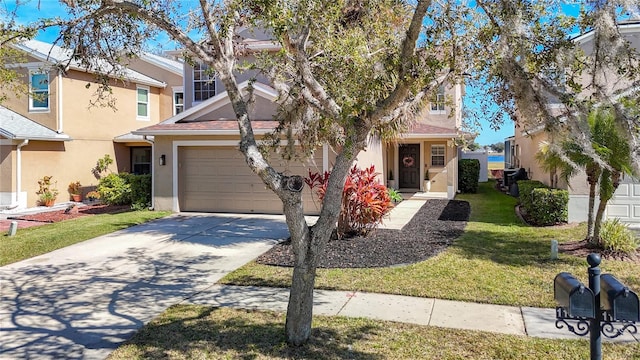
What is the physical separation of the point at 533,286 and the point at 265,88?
10.8 m

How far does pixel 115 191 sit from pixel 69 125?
4.23 m

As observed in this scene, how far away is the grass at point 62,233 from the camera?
10195 millimetres

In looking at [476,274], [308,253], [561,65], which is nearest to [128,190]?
[476,274]

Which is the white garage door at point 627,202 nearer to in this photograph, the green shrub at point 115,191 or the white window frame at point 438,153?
the white window frame at point 438,153

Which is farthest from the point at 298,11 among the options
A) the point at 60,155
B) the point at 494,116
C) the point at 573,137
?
the point at 60,155

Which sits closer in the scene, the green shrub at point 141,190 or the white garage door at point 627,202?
the white garage door at point 627,202

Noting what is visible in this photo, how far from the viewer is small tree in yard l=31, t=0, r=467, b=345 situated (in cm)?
507

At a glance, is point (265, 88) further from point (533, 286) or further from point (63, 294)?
point (533, 286)

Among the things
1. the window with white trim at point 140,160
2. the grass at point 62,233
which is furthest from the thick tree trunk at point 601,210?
the window with white trim at point 140,160

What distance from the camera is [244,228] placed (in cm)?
1286

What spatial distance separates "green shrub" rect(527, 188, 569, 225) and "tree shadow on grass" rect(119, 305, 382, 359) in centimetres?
879

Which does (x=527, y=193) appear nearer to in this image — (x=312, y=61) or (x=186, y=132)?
(x=312, y=61)

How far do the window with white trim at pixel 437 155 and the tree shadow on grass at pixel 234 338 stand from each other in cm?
1621

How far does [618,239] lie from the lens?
927cm
